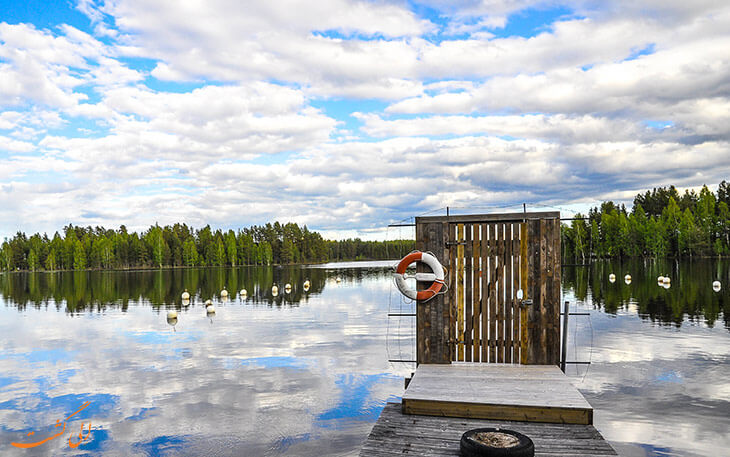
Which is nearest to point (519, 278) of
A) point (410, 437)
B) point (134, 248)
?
point (410, 437)

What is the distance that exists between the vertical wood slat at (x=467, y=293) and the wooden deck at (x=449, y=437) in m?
2.55

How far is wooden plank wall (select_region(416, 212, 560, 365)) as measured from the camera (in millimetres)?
9797

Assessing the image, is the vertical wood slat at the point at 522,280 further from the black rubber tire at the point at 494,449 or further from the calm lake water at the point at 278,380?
the black rubber tire at the point at 494,449

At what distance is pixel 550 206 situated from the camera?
1012cm

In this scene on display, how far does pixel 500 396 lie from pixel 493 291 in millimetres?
2537

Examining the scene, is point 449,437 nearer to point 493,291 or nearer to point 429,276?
point 429,276

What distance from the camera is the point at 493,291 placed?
32.8ft

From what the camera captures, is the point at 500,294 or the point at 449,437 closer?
the point at 449,437

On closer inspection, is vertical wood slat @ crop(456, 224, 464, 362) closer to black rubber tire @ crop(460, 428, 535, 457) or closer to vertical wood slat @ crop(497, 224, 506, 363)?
vertical wood slat @ crop(497, 224, 506, 363)

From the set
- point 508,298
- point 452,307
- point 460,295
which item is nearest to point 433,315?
point 452,307

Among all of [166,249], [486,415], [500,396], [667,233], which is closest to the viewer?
[486,415]

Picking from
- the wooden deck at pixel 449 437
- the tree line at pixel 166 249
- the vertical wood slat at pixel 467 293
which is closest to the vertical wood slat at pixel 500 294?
the vertical wood slat at pixel 467 293

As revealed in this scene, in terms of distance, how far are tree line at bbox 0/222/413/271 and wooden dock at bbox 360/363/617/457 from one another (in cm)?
11694

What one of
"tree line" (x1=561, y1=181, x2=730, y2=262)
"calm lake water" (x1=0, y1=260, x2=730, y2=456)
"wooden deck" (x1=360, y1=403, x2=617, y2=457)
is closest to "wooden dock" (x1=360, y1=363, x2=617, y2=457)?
"wooden deck" (x1=360, y1=403, x2=617, y2=457)
